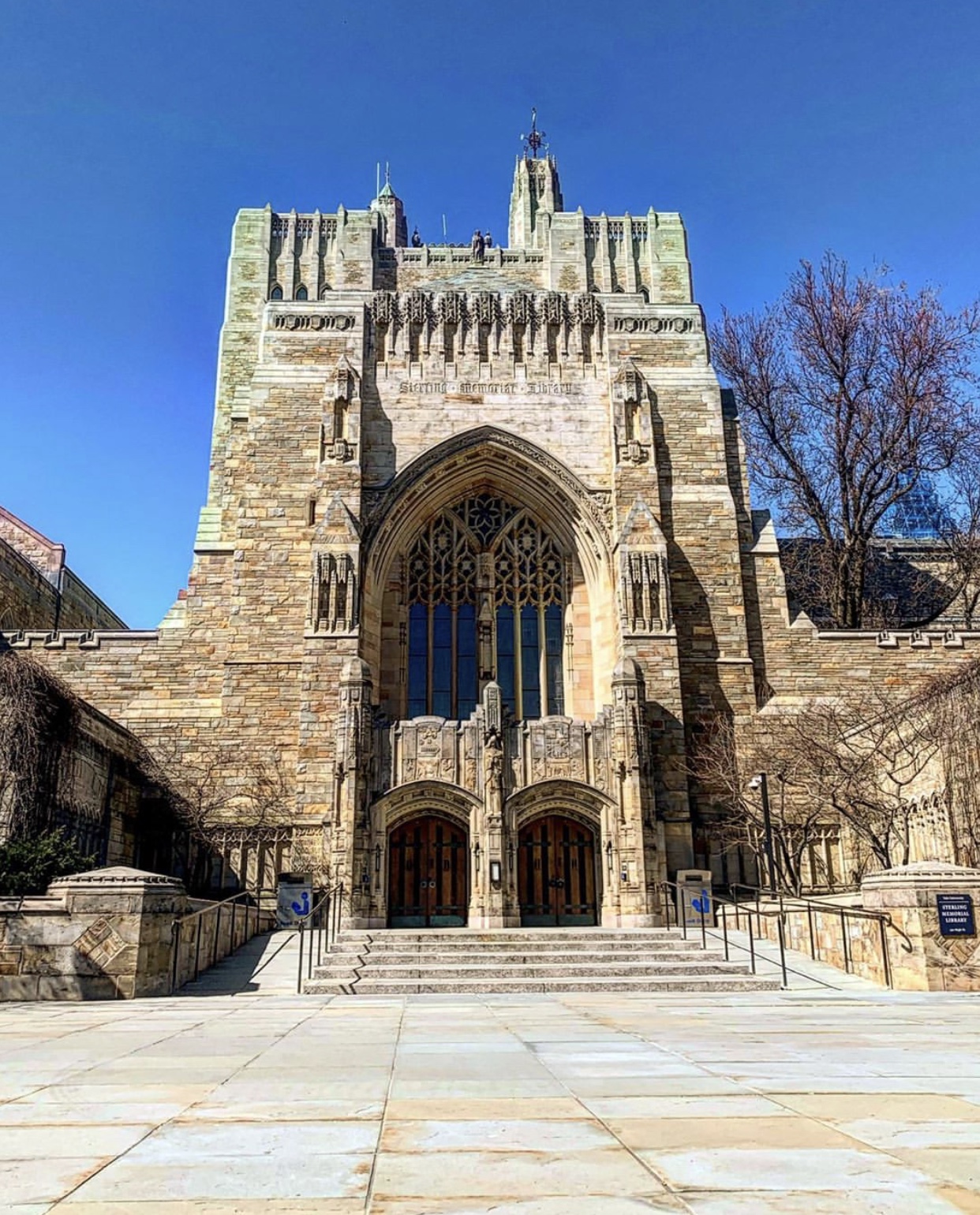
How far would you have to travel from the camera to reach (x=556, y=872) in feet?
58.2

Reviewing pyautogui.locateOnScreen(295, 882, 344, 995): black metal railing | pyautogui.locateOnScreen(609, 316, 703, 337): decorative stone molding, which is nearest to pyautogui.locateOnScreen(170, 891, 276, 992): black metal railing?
pyautogui.locateOnScreen(295, 882, 344, 995): black metal railing

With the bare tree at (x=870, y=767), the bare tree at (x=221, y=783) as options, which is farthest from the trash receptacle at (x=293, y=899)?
the bare tree at (x=870, y=767)

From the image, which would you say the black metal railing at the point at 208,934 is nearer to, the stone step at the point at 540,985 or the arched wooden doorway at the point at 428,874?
the stone step at the point at 540,985

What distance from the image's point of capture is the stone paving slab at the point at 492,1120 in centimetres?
279

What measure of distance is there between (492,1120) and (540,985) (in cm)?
852

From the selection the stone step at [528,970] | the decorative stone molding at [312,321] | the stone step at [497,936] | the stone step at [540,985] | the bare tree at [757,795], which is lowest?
the stone step at [540,985]

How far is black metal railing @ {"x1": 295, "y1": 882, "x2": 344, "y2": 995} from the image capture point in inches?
518

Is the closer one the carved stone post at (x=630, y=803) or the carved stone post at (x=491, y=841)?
the carved stone post at (x=491, y=841)

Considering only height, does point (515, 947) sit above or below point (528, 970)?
above

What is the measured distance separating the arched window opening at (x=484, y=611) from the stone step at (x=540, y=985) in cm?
905

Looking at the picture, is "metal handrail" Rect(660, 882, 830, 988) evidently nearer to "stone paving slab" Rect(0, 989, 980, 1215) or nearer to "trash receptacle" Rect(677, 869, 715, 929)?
"trash receptacle" Rect(677, 869, 715, 929)

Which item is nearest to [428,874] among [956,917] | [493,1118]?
[956,917]

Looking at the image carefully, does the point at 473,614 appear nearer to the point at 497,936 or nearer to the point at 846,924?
the point at 497,936

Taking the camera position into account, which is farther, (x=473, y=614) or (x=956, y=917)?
(x=473, y=614)
